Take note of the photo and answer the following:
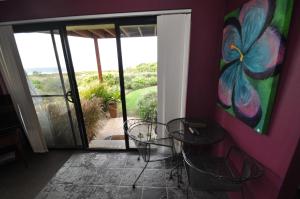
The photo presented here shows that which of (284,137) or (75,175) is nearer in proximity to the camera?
(284,137)

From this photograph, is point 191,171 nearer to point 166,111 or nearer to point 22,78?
point 166,111

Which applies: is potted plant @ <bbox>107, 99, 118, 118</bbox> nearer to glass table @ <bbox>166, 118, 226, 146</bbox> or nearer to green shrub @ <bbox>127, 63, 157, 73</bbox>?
green shrub @ <bbox>127, 63, 157, 73</bbox>

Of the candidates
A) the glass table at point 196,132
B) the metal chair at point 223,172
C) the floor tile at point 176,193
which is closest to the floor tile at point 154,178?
the floor tile at point 176,193

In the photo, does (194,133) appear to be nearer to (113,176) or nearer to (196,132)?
(196,132)

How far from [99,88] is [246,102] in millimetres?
3222

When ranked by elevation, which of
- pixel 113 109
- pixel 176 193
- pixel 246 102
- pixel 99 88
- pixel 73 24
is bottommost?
pixel 176 193

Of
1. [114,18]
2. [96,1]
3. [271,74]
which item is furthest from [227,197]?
[96,1]

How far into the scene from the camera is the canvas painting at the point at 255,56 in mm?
924

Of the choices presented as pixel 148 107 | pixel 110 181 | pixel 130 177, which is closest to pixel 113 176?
pixel 110 181

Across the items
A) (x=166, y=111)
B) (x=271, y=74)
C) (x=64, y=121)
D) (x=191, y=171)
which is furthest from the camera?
(x=64, y=121)

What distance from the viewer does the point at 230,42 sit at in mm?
1510

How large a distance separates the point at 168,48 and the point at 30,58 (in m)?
2.08

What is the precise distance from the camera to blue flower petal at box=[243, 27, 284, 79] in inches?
36.4

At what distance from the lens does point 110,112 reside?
3.84 m
